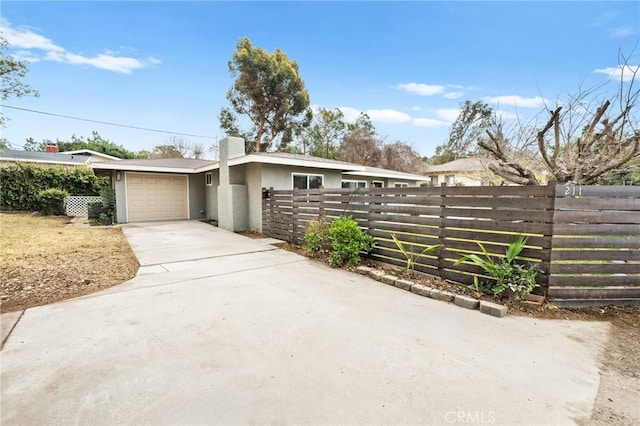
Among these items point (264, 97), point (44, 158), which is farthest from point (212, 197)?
point (44, 158)

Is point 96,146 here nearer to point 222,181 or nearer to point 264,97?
point 264,97

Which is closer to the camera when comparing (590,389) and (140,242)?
(590,389)

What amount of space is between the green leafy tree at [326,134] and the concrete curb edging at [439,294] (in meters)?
22.3

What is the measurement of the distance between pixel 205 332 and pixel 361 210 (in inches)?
152

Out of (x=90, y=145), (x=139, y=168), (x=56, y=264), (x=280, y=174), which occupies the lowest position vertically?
(x=56, y=264)

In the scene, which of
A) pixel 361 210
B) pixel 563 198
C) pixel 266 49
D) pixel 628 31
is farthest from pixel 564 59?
pixel 266 49

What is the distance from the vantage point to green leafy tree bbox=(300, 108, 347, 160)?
26.3 metres

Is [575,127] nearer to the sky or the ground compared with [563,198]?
nearer to the sky

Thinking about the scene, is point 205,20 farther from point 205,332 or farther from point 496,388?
point 496,388

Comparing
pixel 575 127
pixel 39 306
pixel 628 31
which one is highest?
pixel 628 31

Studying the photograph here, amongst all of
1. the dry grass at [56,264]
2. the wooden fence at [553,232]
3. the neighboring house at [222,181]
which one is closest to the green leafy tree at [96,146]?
the neighboring house at [222,181]

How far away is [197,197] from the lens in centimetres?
1435

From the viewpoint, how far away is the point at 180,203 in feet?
46.2

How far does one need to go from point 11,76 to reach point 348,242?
9.19 meters
